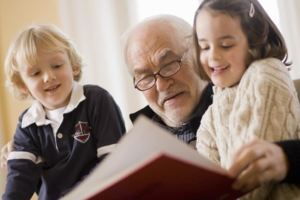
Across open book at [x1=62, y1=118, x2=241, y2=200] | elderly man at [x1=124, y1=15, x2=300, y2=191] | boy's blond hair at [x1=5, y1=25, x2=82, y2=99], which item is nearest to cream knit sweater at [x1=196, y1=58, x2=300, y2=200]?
open book at [x1=62, y1=118, x2=241, y2=200]

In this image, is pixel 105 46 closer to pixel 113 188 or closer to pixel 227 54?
→ pixel 227 54

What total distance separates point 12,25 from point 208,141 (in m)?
1.73

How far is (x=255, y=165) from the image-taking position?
2.29 feet

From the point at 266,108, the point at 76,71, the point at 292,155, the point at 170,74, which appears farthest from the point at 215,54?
the point at 76,71

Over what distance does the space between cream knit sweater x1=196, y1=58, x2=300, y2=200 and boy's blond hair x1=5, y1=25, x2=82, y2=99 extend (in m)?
0.80

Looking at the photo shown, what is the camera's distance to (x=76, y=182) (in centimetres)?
150

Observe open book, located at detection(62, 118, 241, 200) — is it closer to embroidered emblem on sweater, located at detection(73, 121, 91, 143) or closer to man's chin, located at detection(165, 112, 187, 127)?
man's chin, located at detection(165, 112, 187, 127)

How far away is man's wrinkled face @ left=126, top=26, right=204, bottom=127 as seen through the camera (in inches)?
53.7

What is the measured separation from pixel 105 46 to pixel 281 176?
1556mm

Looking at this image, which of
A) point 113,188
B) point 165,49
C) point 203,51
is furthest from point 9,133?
point 113,188

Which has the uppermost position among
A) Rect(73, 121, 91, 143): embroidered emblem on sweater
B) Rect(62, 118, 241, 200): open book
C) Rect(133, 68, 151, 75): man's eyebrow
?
Rect(62, 118, 241, 200): open book

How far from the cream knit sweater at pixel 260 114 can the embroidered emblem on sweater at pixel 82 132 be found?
0.65 metres

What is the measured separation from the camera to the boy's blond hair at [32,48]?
153 centimetres

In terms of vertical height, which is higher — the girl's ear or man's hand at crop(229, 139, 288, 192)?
man's hand at crop(229, 139, 288, 192)
